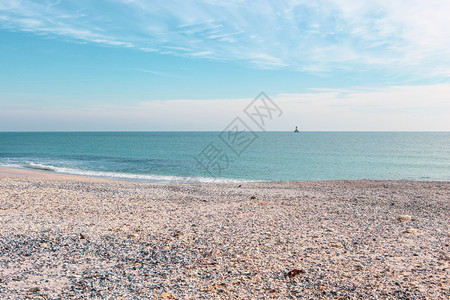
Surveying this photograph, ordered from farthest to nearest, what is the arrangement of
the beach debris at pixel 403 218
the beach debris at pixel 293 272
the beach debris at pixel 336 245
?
the beach debris at pixel 403 218 → the beach debris at pixel 336 245 → the beach debris at pixel 293 272

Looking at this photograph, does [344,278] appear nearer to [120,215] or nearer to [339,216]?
[339,216]

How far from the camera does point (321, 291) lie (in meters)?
5.83

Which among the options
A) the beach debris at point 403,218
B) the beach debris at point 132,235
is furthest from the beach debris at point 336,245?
the beach debris at point 132,235

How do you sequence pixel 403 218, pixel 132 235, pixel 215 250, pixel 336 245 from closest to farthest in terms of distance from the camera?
pixel 215 250 < pixel 336 245 < pixel 132 235 < pixel 403 218

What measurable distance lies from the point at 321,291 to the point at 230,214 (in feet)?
21.7

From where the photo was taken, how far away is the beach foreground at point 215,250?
582 cm

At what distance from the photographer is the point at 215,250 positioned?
307 inches

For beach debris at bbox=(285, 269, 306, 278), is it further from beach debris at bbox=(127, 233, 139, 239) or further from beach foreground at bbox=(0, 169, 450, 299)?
beach debris at bbox=(127, 233, 139, 239)

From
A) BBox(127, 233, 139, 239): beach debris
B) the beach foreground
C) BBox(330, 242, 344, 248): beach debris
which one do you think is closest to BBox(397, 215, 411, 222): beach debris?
the beach foreground

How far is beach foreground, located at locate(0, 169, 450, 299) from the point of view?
5.82m

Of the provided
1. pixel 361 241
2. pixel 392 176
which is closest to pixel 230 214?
pixel 361 241

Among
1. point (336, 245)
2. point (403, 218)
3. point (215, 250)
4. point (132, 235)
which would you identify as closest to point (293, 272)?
point (215, 250)

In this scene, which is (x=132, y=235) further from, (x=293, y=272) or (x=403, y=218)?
(x=403, y=218)

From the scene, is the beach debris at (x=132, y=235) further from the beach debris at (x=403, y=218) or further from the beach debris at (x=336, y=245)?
the beach debris at (x=403, y=218)
